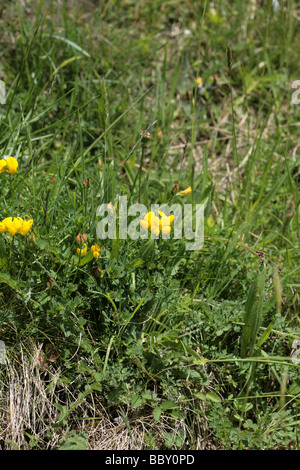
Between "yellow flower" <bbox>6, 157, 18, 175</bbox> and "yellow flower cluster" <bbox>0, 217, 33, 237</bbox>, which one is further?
"yellow flower" <bbox>6, 157, 18, 175</bbox>

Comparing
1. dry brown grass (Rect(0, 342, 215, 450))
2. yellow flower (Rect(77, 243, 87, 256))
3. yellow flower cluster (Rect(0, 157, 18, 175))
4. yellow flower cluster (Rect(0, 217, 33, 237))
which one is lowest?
dry brown grass (Rect(0, 342, 215, 450))

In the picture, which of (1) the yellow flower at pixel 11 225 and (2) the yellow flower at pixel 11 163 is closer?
(1) the yellow flower at pixel 11 225

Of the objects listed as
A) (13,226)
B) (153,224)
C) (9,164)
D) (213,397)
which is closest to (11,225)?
(13,226)

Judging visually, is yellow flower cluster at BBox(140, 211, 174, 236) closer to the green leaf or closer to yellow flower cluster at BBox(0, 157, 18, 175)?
yellow flower cluster at BBox(0, 157, 18, 175)

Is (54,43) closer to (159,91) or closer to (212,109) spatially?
(159,91)

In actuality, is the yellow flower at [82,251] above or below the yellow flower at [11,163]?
below

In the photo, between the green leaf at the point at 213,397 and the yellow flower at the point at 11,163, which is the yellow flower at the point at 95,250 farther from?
the green leaf at the point at 213,397

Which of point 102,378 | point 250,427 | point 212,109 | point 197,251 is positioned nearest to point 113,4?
point 212,109

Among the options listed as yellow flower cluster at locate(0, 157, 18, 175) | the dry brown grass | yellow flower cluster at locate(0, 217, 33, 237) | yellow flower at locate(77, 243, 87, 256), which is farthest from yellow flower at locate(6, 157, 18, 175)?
the dry brown grass

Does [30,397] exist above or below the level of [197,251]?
below

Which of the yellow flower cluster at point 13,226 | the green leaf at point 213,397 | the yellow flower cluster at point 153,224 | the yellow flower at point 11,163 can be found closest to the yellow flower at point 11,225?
the yellow flower cluster at point 13,226

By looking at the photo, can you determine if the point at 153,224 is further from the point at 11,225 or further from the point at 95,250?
the point at 11,225

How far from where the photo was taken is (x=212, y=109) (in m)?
2.99
